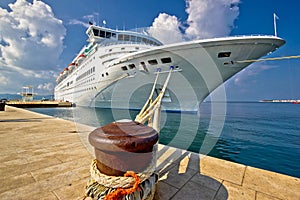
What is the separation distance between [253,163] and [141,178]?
6.36m

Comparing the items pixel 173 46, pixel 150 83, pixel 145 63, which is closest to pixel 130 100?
pixel 150 83

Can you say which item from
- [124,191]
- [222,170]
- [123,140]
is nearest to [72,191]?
[124,191]

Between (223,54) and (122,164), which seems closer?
(122,164)

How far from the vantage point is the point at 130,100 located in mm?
16359

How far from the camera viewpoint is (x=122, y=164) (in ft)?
4.00

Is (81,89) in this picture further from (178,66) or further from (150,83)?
(178,66)

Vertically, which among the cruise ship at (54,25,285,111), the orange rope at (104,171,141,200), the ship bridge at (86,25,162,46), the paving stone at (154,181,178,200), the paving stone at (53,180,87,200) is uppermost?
the ship bridge at (86,25,162,46)

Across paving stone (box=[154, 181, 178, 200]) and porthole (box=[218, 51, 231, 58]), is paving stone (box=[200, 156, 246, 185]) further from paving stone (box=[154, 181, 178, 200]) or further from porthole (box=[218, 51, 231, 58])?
porthole (box=[218, 51, 231, 58])

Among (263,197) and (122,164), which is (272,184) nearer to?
(263,197)

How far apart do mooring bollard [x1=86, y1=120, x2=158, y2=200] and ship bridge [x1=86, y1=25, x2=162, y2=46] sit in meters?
22.3

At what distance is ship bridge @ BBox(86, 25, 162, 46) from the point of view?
2178 centimetres

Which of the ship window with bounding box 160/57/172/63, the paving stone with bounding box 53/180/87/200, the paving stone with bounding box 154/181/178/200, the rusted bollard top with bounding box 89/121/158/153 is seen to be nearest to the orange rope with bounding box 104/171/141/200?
the rusted bollard top with bounding box 89/121/158/153

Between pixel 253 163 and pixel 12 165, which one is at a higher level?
pixel 12 165

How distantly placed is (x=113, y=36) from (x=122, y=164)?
81.0 ft
